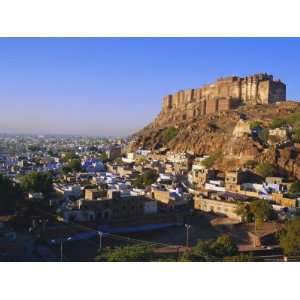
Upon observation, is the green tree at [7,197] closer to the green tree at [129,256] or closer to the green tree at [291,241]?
the green tree at [129,256]

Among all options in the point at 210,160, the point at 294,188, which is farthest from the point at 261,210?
the point at 210,160

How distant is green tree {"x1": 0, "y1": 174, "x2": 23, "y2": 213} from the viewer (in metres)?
14.2

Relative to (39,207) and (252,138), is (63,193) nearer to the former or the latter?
(39,207)

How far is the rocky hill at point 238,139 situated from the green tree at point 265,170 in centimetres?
89

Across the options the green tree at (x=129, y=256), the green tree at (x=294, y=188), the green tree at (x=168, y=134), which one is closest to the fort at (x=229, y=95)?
the green tree at (x=168, y=134)

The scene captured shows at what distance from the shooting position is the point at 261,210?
14703 mm

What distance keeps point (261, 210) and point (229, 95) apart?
22.3 m

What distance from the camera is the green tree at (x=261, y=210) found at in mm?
14547

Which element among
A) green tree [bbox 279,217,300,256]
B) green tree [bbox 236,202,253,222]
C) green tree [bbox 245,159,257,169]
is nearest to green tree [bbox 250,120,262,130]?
green tree [bbox 245,159,257,169]

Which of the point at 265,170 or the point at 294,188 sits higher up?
the point at 265,170

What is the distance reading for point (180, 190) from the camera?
17.7 metres

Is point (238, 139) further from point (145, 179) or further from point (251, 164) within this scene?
point (145, 179)

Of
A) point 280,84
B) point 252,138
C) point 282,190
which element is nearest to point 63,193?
point 282,190

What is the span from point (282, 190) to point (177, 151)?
33.3ft
